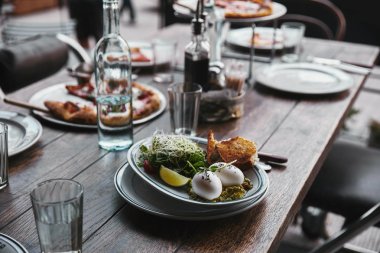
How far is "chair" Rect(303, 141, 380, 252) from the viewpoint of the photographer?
162 centimetres

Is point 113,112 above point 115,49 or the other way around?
the other way around

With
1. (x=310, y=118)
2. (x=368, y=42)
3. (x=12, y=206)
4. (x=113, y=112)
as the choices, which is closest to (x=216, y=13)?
(x=310, y=118)

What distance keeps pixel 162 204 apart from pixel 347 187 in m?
0.92

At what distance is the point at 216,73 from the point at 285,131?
0.25m

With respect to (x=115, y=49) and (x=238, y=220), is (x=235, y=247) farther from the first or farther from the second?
(x=115, y=49)

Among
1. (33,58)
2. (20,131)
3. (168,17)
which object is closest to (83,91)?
(20,131)

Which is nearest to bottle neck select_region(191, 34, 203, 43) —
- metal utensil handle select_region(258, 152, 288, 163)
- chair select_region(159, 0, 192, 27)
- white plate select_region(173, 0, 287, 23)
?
white plate select_region(173, 0, 287, 23)

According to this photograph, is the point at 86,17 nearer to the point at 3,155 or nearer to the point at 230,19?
the point at 230,19

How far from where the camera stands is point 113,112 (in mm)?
1187

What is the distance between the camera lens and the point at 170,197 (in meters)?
0.92

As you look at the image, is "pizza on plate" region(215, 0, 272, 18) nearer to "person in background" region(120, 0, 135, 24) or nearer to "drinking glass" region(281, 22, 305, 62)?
"drinking glass" region(281, 22, 305, 62)

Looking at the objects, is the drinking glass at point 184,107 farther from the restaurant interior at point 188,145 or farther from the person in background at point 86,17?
the person in background at point 86,17

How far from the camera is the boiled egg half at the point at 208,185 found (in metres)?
0.89

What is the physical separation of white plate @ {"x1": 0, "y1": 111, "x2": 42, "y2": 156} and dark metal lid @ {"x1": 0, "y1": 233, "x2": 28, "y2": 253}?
31 cm
